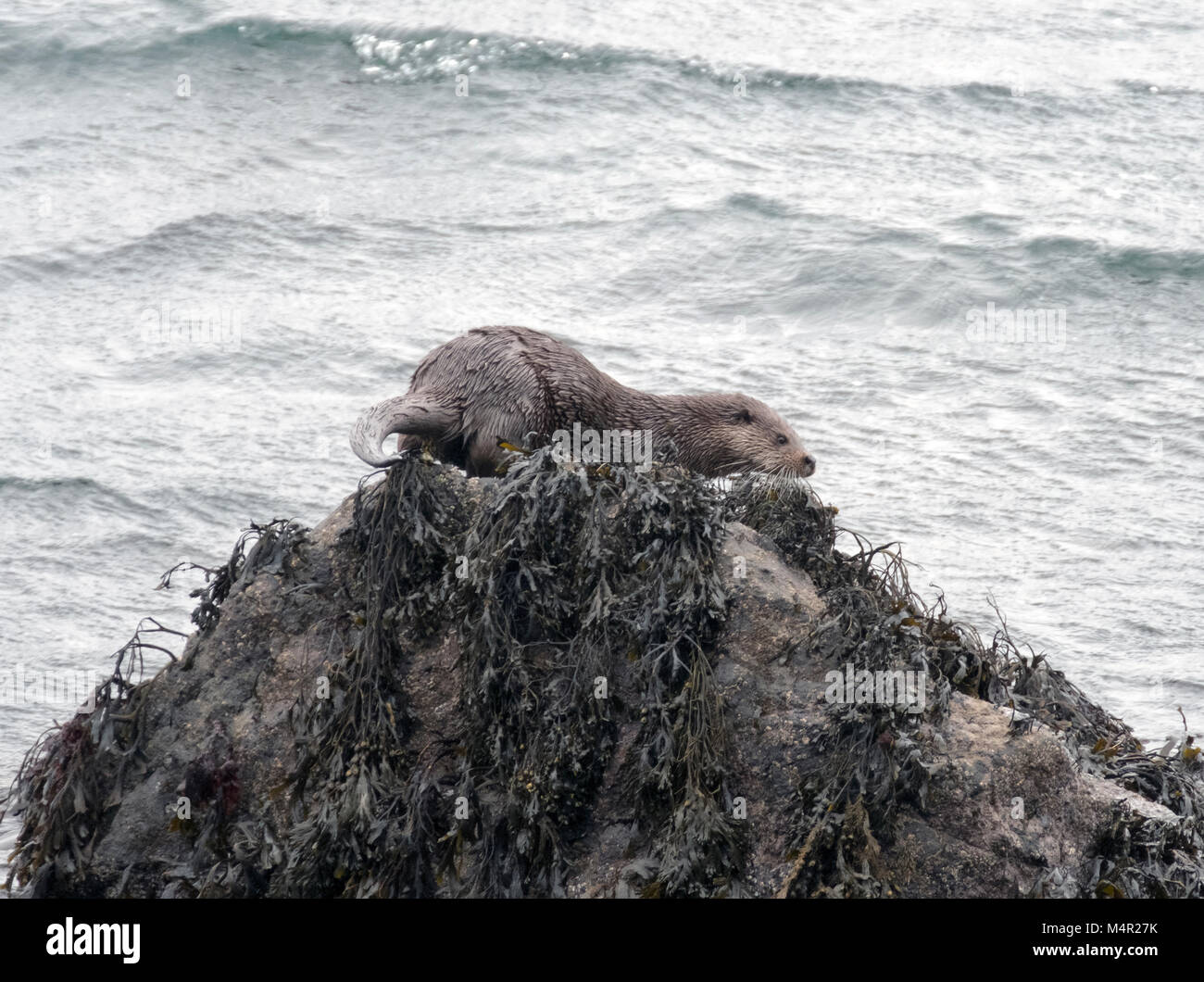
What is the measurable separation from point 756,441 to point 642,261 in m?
7.17

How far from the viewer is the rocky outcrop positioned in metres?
5.18

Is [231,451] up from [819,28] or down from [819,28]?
down

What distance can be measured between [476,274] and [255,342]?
208cm

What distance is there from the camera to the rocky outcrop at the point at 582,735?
5176 millimetres

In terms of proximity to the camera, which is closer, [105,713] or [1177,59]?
[105,713]

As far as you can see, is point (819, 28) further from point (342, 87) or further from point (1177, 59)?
point (342, 87)

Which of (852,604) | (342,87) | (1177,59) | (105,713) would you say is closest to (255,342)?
(342,87)

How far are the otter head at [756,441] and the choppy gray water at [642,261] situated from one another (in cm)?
305

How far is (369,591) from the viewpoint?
588 centimetres

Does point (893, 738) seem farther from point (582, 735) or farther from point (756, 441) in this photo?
point (756, 441)

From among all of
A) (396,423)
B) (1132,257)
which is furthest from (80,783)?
(1132,257)

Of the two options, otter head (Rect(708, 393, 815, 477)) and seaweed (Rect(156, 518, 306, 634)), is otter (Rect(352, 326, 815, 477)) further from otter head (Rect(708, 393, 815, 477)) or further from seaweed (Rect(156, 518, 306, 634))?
seaweed (Rect(156, 518, 306, 634))

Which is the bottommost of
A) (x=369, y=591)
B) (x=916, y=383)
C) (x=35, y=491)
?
(x=35, y=491)

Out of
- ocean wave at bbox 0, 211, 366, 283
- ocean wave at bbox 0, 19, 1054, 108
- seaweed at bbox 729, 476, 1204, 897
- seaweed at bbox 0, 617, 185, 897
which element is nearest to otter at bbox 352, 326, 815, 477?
seaweed at bbox 729, 476, 1204, 897
